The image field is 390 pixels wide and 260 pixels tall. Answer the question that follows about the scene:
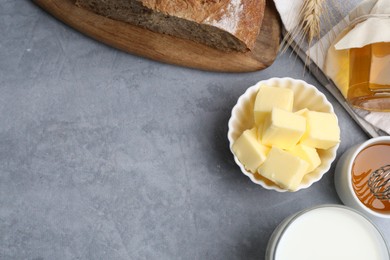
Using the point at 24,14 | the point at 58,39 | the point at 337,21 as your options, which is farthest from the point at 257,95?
the point at 24,14

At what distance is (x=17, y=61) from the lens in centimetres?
196

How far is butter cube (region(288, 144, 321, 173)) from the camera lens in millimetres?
1818

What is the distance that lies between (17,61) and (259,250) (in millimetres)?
1011

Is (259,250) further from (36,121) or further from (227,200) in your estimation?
(36,121)

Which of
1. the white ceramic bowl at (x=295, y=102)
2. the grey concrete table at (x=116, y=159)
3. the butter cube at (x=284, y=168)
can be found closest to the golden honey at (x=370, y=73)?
the white ceramic bowl at (x=295, y=102)

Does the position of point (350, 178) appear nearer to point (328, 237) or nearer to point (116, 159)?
point (328, 237)

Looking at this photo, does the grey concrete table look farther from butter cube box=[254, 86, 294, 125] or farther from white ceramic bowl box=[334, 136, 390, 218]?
butter cube box=[254, 86, 294, 125]

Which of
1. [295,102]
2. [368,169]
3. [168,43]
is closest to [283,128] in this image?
[295,102]

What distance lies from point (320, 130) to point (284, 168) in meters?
0.16

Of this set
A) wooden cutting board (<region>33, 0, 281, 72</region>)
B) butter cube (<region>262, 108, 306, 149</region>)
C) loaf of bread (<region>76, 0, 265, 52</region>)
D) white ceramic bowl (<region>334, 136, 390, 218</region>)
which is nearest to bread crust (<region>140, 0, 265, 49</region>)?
loaf of bread (<region>76, 0, 265, 52</region>)

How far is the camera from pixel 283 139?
70.5 inches

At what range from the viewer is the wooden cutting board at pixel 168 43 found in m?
1.95

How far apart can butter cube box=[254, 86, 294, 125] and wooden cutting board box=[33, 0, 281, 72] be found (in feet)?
0.54

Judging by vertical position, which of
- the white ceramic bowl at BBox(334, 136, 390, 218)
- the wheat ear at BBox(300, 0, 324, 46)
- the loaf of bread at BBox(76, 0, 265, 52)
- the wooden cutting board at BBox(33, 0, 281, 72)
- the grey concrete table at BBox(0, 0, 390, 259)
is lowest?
the grey concrete table at BBox(0, 0, 390, 259)
